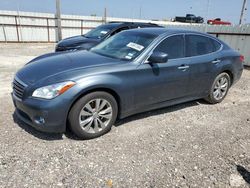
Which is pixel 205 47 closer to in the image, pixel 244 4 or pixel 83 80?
pixel 83 80

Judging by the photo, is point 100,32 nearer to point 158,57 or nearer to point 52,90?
point 158,57

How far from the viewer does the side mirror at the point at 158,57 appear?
3558 millimetres

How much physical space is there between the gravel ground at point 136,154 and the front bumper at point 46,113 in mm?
305

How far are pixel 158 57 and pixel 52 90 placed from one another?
166 cm

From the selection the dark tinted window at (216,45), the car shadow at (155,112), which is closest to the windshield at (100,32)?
the dark tinted window at (216,45)

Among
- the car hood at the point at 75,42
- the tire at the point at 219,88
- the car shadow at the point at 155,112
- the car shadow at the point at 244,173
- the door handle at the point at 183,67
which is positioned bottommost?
the car shadow at the point at 155,112

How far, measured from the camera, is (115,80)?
3.33 meters

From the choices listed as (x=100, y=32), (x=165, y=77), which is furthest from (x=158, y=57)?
(x=100, y=32)

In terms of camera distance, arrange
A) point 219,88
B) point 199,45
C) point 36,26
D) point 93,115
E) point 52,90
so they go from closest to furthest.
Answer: point 52,90
point 93,115
point 199,45
point 219,88
point 36,26

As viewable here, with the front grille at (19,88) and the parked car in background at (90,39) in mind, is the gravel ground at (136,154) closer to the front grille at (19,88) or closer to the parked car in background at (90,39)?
the front grille at (19,88)

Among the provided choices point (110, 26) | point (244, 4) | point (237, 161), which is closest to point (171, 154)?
point (237, 161)

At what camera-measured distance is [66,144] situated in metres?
3.19

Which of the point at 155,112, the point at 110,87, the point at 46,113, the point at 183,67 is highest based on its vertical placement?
the point at 183,67

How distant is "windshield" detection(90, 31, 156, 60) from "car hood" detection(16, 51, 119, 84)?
0.25m
